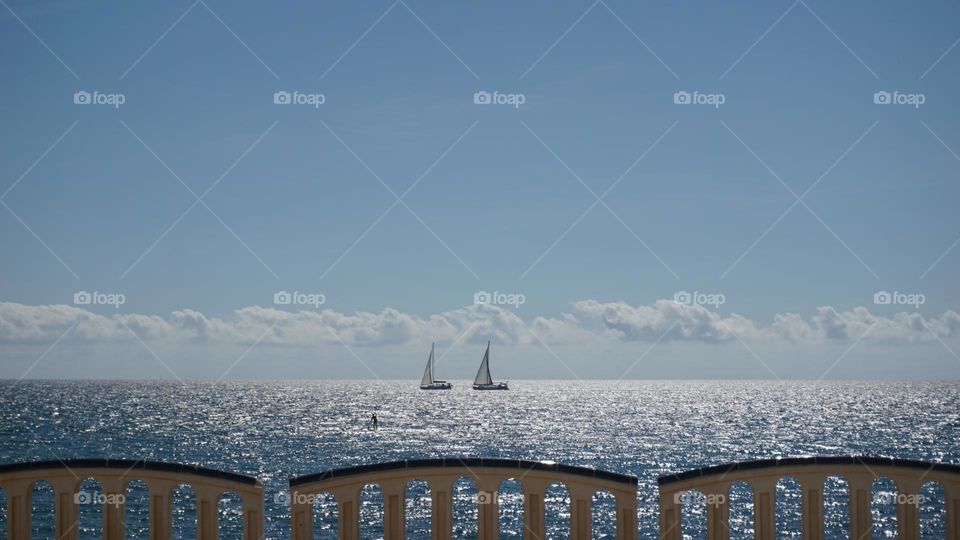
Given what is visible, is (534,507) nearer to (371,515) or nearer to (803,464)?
(803,464)

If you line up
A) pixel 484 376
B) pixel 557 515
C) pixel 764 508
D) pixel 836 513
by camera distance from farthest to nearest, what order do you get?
pixel 484 376 → pixel 836 513 → pixel 557 515 → pixel 764 508

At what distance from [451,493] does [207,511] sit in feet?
7.66

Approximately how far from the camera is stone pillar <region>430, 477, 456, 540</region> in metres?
9.84

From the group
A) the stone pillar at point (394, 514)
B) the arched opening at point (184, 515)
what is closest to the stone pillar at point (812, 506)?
the stone pillar at point (394, 514)

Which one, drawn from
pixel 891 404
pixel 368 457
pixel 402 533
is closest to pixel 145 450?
pixel 368 457

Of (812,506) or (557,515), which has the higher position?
(812,506)

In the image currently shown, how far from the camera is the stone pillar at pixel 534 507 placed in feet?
32.1

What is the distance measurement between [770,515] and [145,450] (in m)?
92.9

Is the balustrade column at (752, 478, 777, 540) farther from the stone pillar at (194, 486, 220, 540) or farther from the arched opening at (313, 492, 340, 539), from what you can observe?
the arched opening at (313, 492, 340, 539)

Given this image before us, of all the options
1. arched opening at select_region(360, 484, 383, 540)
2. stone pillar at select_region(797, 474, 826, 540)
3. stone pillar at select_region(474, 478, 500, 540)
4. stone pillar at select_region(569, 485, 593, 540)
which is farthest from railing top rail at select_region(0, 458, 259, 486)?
arched opening at select_region(360, 484, 383, 540)

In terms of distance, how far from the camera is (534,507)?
9.91 meters

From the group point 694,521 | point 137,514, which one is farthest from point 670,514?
point 137,514

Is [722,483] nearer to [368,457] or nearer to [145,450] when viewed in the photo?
[368,457]

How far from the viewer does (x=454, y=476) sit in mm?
9914
